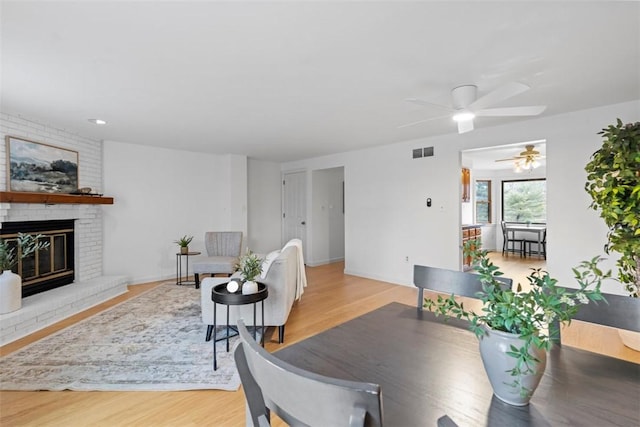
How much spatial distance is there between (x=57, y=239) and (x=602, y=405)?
5.39 metres

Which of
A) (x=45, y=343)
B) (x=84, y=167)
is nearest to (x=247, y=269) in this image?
(x=45, y=343)

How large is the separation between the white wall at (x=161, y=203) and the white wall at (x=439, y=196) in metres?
1.66

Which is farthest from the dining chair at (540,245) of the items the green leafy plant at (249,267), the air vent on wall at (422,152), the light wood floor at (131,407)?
the green leafy plant at (249,267)

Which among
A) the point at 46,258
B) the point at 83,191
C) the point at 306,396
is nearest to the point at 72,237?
the point at 46,258

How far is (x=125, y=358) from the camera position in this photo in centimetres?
261

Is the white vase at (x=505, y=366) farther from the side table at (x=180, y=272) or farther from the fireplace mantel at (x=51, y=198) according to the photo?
the side table at (x=180, y=272)

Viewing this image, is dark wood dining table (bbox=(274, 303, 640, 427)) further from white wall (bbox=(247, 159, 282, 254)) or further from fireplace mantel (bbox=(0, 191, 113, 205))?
white wall (bbox=(247, 159, 282, 254))

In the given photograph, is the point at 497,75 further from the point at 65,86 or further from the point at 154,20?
the point at 65,86

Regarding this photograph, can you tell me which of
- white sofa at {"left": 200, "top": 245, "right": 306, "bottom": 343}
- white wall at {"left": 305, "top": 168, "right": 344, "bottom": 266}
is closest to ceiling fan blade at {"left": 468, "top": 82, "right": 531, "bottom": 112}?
white sofa at {"left": 200, "top": 245, "right": 306, "bottom": 343}

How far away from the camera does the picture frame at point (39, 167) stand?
3.63 meters

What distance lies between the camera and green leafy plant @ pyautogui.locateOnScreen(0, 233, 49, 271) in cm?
322

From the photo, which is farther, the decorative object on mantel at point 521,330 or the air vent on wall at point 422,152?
the air vent on wall at point 422,152

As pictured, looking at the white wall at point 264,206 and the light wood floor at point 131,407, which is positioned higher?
the white wall at point 264,206

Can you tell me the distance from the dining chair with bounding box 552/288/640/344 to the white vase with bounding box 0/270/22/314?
443 centimetres
